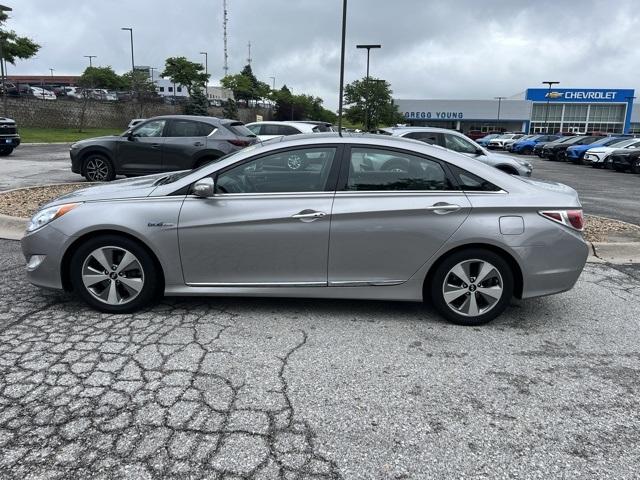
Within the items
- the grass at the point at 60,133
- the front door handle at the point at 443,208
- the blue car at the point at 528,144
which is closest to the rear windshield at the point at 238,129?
the front door handle at the point at 443,208

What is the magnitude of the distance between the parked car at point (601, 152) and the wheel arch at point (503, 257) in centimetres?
2357

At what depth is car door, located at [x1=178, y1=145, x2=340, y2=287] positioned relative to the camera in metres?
4.31

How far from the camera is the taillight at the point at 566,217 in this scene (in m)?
4.37

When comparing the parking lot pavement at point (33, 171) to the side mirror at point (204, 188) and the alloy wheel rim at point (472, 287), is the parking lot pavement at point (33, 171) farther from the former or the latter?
the alloy wheel rim at point (472, 287)

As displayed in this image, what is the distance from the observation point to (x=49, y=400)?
10.3ft

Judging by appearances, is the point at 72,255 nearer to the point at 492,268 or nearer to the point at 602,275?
the point at 492,268

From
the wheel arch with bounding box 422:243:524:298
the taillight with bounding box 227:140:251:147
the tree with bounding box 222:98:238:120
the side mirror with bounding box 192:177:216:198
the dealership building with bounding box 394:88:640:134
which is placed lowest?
the wheel arch with bounding box 422:243:524:298

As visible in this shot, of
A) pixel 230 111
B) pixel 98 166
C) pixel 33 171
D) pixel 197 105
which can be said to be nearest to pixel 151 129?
pixel 98 166

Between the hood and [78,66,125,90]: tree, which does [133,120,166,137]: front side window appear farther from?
[78,66,125,90]: tree

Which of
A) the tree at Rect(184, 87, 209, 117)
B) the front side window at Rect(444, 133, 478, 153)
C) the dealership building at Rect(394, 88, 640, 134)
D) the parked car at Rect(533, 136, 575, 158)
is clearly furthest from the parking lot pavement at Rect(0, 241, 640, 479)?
the dealership building at Rect(394, 88, 640, 134)

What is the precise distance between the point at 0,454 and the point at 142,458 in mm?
708

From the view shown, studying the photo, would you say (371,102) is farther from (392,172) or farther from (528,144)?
(392,172)

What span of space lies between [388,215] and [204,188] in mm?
1496

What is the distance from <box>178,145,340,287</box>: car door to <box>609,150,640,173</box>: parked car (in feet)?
71.1
